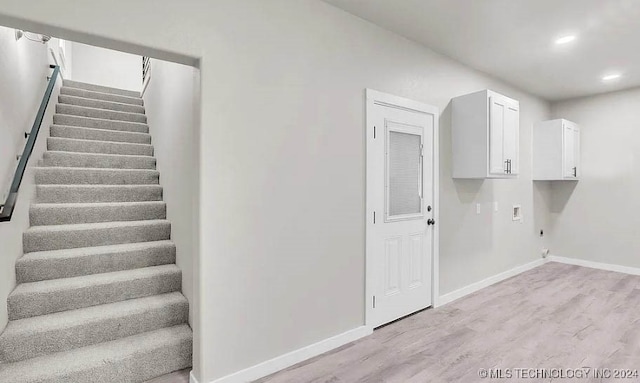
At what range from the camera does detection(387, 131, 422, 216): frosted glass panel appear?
3234 mm

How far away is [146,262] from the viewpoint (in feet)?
9.97

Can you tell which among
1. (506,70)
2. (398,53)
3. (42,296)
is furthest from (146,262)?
(506,70)

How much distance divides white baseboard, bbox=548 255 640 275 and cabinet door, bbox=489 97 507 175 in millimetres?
3146

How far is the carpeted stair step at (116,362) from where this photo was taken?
78.3 inches

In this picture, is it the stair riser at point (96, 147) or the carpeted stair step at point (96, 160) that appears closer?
the carpeted stair step at point (96, 160)

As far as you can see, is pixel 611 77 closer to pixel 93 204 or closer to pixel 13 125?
pixel 93 204

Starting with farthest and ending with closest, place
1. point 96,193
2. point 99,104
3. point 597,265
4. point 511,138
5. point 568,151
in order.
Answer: point 597,265 → point 568,151 → point 99,104 → point 511,138 → point 96,193

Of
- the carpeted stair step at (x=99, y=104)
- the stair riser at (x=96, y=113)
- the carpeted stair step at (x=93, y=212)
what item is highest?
the carpeted stair step at (x=99, y=104)

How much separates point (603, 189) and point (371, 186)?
4.73 meters

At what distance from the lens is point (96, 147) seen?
403cm

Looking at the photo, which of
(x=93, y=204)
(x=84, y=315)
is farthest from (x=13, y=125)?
(x=84, y=315)

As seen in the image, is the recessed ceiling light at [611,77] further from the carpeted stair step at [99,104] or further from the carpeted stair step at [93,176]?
the carpeted stair step at [99,104]

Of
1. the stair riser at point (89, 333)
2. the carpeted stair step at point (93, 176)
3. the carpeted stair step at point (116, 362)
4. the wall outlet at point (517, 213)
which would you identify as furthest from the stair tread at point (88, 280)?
the wall outlet at point (517, 213)

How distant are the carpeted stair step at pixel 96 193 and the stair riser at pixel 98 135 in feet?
3.41
